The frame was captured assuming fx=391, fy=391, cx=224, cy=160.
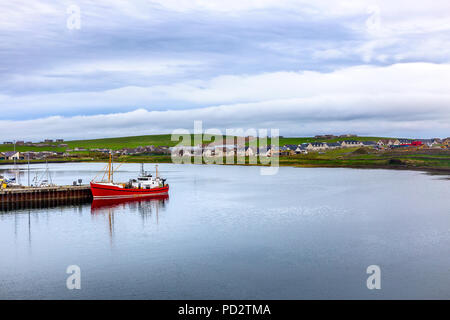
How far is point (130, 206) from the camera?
5494cm

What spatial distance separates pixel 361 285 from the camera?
2323 cm

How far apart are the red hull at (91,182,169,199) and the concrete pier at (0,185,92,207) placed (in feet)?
11.9

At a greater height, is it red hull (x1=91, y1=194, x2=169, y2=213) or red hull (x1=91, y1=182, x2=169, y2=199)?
red hull (x1=91, y1=182, x2=169, y2=199)

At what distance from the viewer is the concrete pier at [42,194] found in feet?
185

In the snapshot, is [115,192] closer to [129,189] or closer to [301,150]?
[129,189]

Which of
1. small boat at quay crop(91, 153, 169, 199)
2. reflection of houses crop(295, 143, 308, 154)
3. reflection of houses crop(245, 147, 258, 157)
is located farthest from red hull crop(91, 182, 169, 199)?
reflection of houses crop(295, 143, 308, 154)

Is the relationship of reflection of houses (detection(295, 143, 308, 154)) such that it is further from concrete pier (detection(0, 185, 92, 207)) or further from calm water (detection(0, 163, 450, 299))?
concrete pier (detection(0, 185, 92, 207))

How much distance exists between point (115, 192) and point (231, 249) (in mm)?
34392

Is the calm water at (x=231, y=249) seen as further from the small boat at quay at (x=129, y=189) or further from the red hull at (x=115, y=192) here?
the small boat at quay at (x=129, y=189)

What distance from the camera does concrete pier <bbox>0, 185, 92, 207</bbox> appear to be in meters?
56.5

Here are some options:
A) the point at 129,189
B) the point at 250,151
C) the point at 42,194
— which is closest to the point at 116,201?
the point at 129,189
